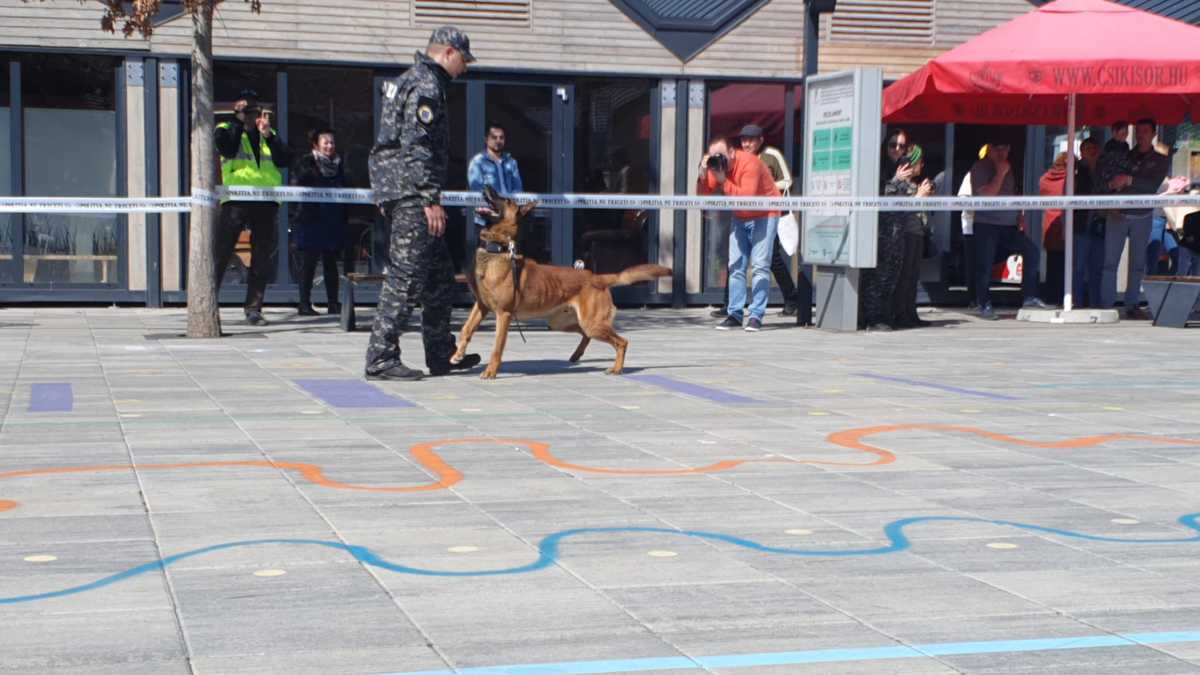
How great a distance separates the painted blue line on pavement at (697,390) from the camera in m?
8.90

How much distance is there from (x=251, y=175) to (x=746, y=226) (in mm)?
4535

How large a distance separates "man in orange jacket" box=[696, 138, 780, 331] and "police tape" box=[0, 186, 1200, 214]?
0.22m

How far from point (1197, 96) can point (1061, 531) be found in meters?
12.3

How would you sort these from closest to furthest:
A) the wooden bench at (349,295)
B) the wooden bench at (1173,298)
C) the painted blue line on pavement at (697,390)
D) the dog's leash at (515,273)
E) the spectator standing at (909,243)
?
1. the painted blue line on pavement at (697,390)
2. the dog's leash at (515,273)
3. the wooden bench at (349,295)
4. the spectator standing at (909,243)
5. the wooden bench at (1173,298)

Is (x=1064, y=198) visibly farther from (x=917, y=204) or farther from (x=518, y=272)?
(x=518, y=272)

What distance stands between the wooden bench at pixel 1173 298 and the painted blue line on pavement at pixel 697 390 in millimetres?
7076

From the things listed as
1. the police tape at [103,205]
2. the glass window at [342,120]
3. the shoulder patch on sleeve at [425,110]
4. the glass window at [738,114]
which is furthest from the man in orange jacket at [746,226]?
the shoulder patch on sleeve at [425,110]

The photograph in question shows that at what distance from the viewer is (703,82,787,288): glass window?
18031 mm

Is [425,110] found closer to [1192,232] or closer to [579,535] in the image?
[579,535]

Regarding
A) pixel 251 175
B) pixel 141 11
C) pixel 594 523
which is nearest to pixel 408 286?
pixel 141 11

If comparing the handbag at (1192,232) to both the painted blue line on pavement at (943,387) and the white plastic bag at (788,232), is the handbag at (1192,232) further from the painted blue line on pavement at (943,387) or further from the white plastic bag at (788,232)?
the painted blue line on pavement at (943,387)

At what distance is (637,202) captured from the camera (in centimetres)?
1529

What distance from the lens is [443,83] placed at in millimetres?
9555

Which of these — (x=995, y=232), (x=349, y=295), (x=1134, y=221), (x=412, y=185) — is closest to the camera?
(x=412, y=185)
